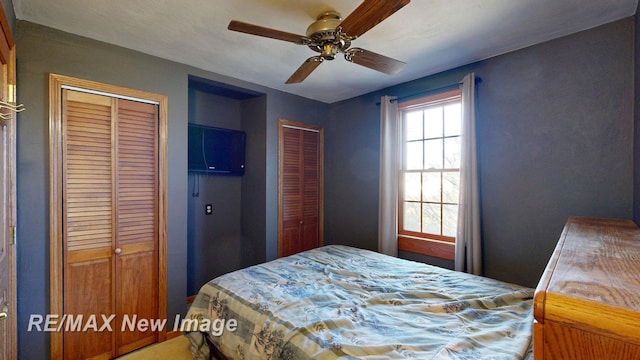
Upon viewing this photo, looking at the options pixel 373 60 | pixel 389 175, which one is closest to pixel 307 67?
pixel 373 60

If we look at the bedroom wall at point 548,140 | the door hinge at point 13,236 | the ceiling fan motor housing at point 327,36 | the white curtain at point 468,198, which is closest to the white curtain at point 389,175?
the bedroom wall at point 548,140

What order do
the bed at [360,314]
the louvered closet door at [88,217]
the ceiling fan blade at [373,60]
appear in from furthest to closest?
Answer: the louvered closet door at [88,217]
the ceiling fan blade at [373,60]
the bed at [360,314]

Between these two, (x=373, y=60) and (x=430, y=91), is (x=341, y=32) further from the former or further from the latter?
(x=430, y=91)

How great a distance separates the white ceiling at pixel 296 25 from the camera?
1.71 metres

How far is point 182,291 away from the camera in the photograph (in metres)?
2.60

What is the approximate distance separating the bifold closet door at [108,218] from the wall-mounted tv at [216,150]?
62cm

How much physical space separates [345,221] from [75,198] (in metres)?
2.72

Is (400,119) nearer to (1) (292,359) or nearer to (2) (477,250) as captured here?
(2) (477,250)

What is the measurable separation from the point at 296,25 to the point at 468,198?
79.0 inches

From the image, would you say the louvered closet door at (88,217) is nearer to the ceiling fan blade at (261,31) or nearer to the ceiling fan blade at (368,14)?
the ceiling fan blade at (261,31)

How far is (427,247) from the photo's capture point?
111 inches

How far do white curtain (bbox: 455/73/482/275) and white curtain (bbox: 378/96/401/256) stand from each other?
689mm

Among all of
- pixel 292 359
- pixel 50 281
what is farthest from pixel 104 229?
pixel 292 359

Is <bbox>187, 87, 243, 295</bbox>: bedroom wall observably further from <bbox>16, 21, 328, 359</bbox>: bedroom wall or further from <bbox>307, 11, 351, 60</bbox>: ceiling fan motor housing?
<bbox>307, 11, 351, 60</bbox>: ceiling fan motor housing
